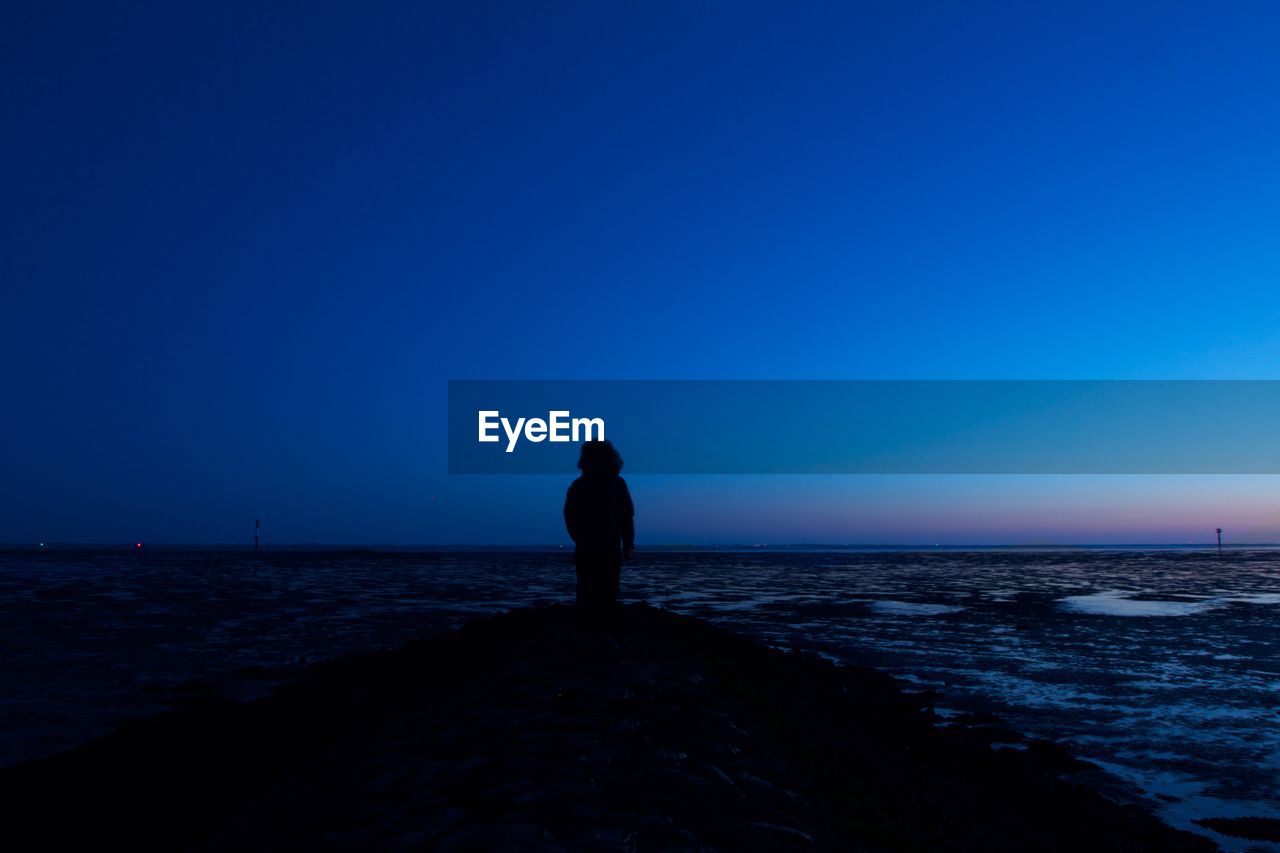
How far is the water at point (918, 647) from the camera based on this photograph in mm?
9867

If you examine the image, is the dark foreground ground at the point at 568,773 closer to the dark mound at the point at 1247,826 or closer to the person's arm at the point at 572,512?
the dark mound at the point at 1247,826

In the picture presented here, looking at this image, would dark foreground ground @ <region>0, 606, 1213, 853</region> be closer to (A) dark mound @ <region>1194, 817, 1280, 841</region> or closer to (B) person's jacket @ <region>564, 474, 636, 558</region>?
(A) dark mound @ <region>1194, 817, 1280, 841</region>

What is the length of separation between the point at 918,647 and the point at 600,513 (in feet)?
37.4

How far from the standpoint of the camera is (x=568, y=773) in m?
5.50

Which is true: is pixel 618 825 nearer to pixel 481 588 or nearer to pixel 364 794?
pixel 364 794

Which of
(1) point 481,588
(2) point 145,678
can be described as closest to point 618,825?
(2) point 145,678

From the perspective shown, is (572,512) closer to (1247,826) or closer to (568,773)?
(568,773)

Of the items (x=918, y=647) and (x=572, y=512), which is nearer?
(x=572, y=512)

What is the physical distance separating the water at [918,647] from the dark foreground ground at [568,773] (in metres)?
1.43

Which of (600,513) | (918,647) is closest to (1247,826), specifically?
(600,513)

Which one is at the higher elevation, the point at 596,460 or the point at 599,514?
the point at 596,460

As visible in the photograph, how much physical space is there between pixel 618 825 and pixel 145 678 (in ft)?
41.8

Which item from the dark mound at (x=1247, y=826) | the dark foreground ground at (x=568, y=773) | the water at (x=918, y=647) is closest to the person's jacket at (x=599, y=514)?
the dark foreground ground at (x=568, y=773)

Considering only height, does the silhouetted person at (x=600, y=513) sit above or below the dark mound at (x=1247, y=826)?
above
